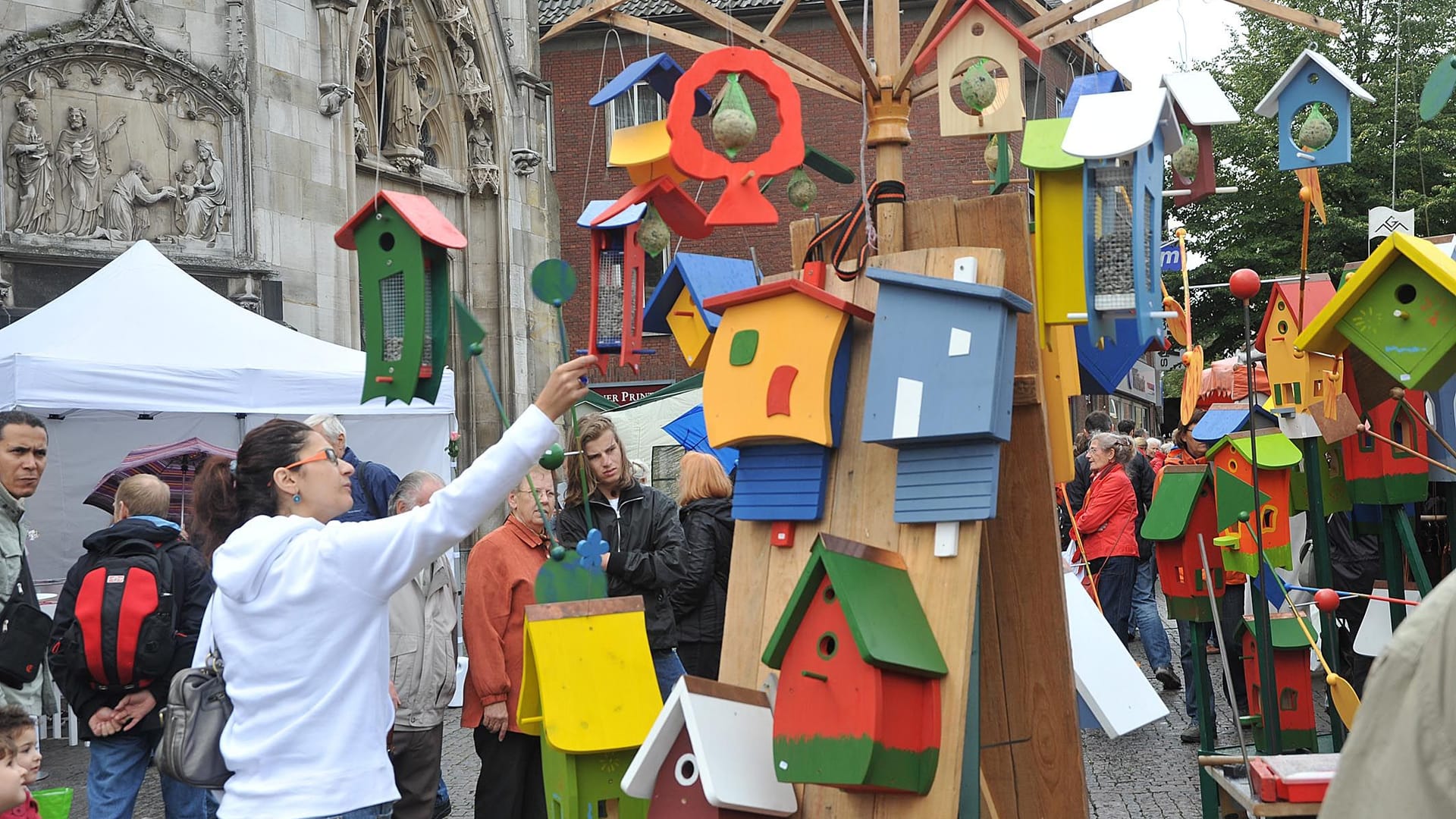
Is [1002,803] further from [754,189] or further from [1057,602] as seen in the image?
[754,189]

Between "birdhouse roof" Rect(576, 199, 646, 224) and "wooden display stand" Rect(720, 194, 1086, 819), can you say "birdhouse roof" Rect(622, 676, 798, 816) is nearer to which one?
"wooden display stand" Rect(720, 194, 1086, 819)

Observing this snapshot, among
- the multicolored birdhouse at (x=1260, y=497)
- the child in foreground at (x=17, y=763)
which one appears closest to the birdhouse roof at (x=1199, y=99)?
the multicolored birdhouse at (x=1260, y=497)

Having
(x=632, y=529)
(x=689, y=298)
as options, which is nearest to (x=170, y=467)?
(x=632, y=529)

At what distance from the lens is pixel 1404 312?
4.47m

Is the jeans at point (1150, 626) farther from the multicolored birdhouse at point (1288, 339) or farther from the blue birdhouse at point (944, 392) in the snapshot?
the blue birdhouse at point (944, 392)

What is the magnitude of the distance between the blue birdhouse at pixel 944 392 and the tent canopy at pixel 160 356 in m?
6.75

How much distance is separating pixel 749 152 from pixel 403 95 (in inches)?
355

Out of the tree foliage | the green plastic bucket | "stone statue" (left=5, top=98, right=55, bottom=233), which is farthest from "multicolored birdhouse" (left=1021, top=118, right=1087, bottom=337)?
the tree foliage

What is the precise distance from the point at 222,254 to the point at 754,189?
11759mm

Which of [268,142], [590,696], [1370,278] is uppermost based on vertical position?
[268,142]

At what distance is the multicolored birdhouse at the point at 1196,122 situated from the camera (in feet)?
13.8

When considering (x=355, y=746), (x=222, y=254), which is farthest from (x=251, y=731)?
(x=222, y=254)

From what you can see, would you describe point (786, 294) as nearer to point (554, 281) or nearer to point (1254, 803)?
point (554, 281)

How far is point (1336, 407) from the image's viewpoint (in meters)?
5.12
